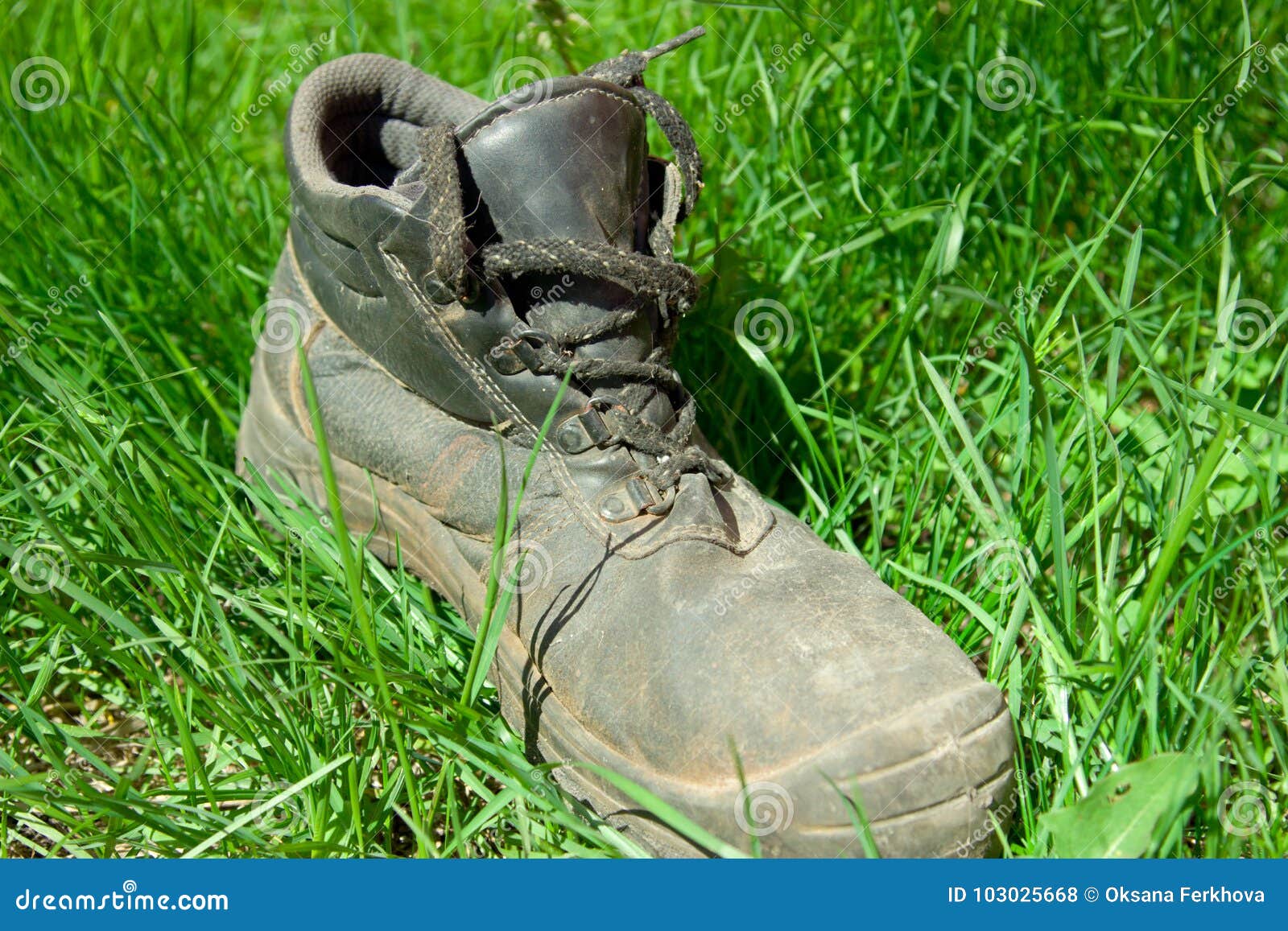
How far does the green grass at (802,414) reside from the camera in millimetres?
1517

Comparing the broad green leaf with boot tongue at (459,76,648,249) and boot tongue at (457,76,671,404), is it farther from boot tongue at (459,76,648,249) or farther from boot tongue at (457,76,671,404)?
boot tongue at (459,76,648,249)

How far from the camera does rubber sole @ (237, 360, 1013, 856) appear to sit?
1.31 m

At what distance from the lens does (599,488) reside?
1665mm

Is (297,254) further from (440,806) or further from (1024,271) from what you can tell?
(1024,271)

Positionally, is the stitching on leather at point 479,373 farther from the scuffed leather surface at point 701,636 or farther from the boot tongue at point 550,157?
the boot tongue at point 550,157

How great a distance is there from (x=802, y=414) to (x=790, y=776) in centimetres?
99

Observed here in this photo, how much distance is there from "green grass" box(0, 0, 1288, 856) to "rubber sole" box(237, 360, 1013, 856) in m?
0.05

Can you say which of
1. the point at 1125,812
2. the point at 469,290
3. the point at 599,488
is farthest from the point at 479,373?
the point at 1125,812

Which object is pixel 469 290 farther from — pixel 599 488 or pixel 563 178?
pixel 599 488

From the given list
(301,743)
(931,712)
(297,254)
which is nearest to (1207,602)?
(931,712)

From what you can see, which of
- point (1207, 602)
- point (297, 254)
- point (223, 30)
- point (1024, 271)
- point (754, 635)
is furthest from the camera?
point (223, 30)

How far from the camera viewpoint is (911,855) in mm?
1321

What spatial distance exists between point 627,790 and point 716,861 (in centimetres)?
15

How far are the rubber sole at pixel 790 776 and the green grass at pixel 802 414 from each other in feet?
0.18
